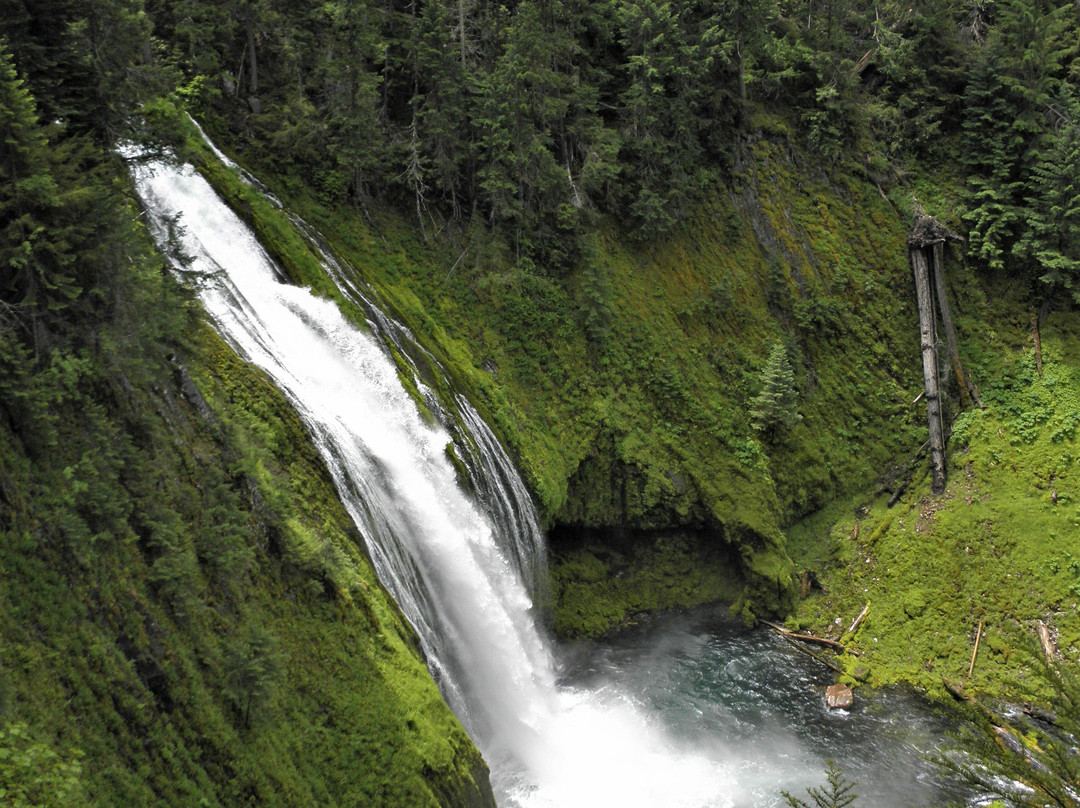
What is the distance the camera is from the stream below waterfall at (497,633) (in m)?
12.6

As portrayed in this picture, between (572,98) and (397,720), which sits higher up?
(572,98)

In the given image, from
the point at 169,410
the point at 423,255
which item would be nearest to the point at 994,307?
the point at 423,255

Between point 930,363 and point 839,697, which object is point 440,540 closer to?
point 839,697

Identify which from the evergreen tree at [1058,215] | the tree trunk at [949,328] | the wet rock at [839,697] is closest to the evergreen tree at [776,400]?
the tree trunk at [949,328]

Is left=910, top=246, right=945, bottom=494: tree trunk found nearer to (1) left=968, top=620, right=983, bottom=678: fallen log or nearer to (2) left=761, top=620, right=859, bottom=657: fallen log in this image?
(1) left=968, top=620, right=983, bottom=678: fallen log

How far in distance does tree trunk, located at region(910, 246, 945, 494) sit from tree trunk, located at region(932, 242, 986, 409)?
0.93 feet

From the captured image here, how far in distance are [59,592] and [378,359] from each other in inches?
333

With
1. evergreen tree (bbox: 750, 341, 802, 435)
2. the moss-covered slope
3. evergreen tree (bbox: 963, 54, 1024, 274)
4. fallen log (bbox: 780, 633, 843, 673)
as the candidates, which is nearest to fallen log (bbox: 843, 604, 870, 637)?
fallen log (bbox: 780, 633, 843, 673)

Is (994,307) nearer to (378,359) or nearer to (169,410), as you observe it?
(378,359)

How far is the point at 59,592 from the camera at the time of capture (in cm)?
658

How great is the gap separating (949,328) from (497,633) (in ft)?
55.0

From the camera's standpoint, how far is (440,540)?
13297 millimetres

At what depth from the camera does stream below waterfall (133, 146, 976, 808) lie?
12633mm

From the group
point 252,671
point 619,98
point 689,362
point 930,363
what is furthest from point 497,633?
point 619,98
